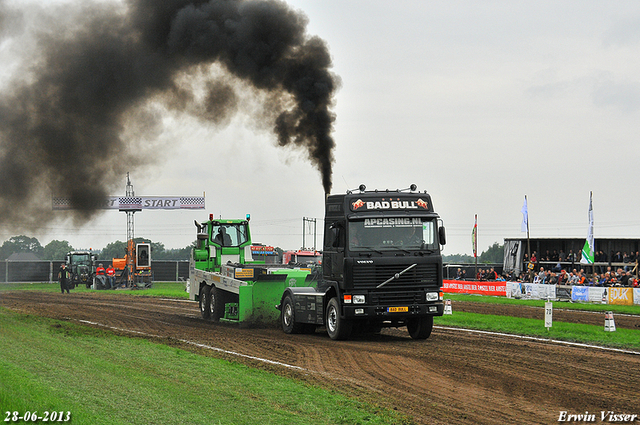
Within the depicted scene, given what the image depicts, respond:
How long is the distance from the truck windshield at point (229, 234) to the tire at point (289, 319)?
18.7 feet

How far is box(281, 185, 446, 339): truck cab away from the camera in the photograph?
630 inches

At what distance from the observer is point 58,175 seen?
Answer: 21.4 meters

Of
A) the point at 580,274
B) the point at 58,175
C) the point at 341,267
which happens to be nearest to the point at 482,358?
the point at 341,267

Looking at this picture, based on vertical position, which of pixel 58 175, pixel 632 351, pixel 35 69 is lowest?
pixel 632 351

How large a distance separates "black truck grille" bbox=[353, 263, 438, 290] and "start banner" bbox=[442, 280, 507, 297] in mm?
26852

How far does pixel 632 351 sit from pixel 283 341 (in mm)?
8045

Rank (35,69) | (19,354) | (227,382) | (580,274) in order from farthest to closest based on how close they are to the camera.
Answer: (580,274) < (35,69) < (19,354) < (227,382)

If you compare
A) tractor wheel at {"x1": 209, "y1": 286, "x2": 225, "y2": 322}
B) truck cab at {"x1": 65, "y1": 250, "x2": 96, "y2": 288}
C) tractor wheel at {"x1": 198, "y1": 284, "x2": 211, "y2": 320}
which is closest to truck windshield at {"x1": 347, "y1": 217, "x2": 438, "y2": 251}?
tractor wheel at {"x1": 209, "y1": 286, "x2": 225, "y2": 322}

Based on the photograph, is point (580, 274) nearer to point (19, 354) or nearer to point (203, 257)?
point (203, 257)

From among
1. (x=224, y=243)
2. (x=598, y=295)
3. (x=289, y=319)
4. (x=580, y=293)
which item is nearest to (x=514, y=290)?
(x=580, y=293)

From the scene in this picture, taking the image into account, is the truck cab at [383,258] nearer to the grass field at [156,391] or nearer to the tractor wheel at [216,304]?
the grass field at [156,391]

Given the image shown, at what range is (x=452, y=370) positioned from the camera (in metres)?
12.2

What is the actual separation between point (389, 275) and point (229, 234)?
9755 mm

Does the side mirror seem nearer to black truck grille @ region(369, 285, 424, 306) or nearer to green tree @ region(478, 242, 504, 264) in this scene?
black truck grille @ region(369, 285, 424, 306)
